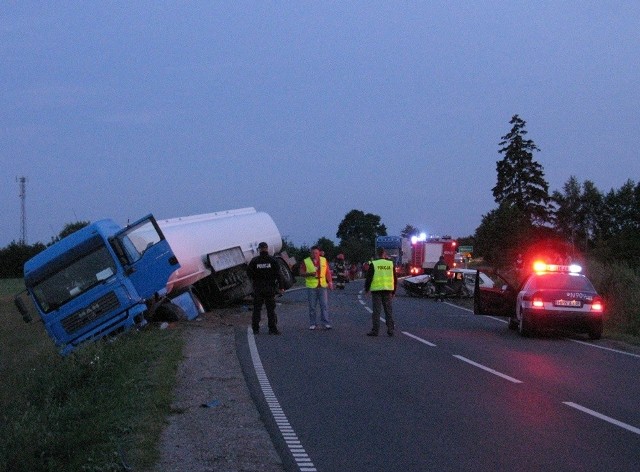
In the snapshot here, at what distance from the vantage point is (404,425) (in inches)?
362

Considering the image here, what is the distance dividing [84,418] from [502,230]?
4124 cm

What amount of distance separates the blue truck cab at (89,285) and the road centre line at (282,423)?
696 centimetres

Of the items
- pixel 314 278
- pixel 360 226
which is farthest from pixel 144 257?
pixel 360 226

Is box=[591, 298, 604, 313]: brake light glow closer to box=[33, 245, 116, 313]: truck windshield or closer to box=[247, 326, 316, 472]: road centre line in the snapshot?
box=[247, 326, 316, 472]: road centre line

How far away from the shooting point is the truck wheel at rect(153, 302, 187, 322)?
23.4 meters

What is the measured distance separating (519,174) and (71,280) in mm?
61730

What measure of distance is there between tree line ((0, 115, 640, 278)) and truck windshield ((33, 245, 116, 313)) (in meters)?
29.6

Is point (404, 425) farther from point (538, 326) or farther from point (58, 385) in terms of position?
point (538, 326)

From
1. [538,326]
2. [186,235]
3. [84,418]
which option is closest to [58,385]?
[84,418]

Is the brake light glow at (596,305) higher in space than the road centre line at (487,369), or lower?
higher

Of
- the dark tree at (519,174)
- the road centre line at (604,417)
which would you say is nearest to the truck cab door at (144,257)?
the road centre line at (604,417)

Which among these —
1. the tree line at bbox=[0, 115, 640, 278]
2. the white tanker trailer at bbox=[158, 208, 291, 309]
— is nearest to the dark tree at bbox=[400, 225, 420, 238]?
the tree line at bbox=[0, 115, 640, 278]

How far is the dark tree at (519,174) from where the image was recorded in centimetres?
7719

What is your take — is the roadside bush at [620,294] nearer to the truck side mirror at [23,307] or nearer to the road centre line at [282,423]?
the road centre line at [282,423]
